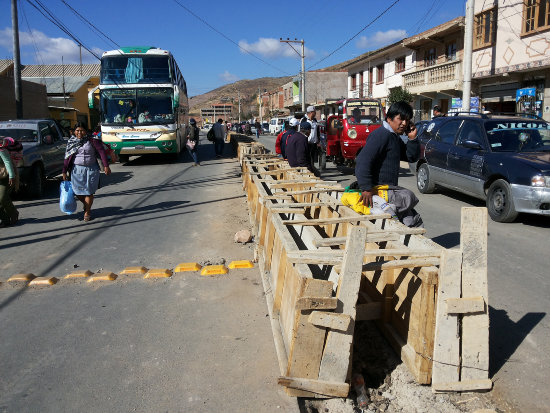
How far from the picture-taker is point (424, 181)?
10.4 meters

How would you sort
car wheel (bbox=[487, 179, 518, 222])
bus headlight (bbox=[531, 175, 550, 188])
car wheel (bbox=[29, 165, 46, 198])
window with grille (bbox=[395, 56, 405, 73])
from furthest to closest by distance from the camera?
window with grille (bbox=[395, 56, 405, 73])
car wheel (bbox=[29, 165, 46, 198])
car wheel (bbox=[487, 179, 518, 222])
bus headlight (bbox=[531, 175, 550, 188])

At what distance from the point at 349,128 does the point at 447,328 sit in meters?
11.3

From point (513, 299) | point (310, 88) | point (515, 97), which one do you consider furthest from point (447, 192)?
point (310, 88)

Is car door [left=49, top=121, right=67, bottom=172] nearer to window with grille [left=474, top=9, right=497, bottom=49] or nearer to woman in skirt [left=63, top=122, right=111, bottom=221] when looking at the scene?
woman in skirt [left=63, top=122, right=111, bottom=221]

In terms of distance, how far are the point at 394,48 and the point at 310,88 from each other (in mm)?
24219

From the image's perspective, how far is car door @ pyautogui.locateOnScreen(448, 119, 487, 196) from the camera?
26.8ft

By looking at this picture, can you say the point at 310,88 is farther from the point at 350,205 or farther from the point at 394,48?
the point at 350,205

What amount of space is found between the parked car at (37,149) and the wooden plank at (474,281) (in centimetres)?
1001

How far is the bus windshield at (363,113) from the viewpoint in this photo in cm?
1389

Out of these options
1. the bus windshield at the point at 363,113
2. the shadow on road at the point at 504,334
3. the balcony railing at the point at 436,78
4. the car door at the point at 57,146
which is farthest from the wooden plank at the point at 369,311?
the balcony railing at the point at 436,78

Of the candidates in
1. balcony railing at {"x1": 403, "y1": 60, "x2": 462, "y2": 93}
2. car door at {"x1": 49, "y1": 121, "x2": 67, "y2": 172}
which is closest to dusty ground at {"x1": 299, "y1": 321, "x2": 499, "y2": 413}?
car door at {"x1": 49, "y1": 121, "x2": 67, "y2": 172}

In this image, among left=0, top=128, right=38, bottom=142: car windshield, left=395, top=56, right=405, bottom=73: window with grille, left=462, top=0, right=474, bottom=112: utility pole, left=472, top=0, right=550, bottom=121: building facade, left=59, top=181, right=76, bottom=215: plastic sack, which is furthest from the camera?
left=395, top=56, right=405, bottom=73: window with grille

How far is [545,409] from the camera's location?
273cm

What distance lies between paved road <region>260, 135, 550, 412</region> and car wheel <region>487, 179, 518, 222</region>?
0.16 metres
